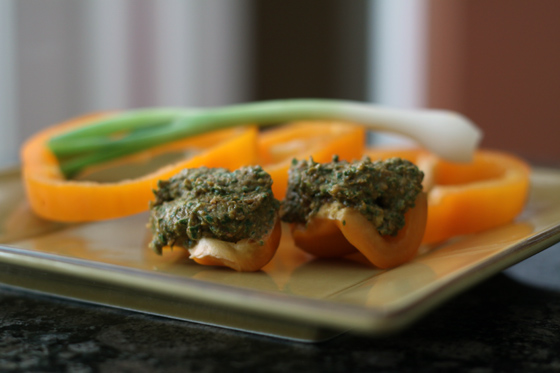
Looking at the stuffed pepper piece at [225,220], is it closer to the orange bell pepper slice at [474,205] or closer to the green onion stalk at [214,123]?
the orange bell pepper slice at [474,205]

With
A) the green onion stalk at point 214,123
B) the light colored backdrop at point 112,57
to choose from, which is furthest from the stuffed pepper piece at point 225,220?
the light colored backdrop at point 112,57

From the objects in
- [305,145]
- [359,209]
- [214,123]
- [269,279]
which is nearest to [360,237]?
[359,209]

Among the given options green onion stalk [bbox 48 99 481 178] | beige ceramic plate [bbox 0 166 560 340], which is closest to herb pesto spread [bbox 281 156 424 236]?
beige ceramic plate [bbox 0 166 560 340]

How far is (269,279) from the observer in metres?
1.37

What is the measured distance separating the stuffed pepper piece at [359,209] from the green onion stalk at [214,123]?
83cm

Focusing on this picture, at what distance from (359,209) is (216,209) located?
297 mm

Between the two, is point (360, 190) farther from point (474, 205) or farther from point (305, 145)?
point (305, 145)

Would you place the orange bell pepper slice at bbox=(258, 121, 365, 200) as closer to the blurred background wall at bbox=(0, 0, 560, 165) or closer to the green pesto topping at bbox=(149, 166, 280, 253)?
the green pesto topping at bbox=(149, 166, 280, 253)

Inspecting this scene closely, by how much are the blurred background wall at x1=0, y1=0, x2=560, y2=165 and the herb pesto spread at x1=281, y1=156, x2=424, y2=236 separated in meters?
3.44

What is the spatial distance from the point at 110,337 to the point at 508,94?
4.76 m

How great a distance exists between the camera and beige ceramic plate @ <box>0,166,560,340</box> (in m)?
1.00

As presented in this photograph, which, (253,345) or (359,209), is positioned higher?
(359,209)

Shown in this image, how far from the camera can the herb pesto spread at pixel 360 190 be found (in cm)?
145

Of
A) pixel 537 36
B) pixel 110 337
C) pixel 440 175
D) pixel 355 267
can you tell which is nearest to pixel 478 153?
pixel 440 175
